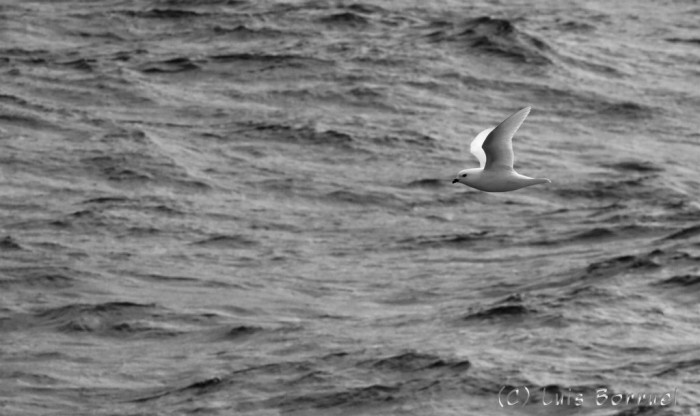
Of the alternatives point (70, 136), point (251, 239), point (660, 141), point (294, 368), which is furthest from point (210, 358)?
point (660, 141)

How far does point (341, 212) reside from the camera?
29.4 metres

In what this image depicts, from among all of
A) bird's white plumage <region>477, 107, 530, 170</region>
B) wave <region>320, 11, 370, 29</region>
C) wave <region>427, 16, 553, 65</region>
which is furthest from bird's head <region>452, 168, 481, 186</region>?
wave <region>320, 11, 370, 29</region>

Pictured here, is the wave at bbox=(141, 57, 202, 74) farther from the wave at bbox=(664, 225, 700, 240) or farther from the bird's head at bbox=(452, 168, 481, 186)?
the bird's head at bbox=(452, 168, 481, 186)

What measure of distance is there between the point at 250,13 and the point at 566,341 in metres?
14.5

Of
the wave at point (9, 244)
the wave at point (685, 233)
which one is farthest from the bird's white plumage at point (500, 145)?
the wave at point (9, 244)

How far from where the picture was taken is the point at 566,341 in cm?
2584

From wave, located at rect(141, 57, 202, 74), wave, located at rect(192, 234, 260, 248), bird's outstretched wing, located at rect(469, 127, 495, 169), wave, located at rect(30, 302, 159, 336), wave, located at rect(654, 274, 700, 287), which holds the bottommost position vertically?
wave, located at rect(30, 302, 159, 336)

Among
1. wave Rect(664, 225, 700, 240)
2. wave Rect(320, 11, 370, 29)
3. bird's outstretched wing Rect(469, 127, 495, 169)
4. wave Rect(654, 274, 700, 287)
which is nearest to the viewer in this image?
bird's outstretched wing Rect(469, 127, 495, 169)

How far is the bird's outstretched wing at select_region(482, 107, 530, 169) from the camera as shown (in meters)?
18.4

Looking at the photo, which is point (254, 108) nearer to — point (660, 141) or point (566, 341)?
point (660, 141)

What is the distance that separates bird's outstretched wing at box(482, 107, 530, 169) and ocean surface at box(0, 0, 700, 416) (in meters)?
5.78

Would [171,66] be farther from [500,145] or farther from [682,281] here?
[500,145]

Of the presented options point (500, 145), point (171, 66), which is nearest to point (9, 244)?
point (171, 66)

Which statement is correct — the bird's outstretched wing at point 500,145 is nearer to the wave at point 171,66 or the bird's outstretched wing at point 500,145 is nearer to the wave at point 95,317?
the wave at point 95,317
